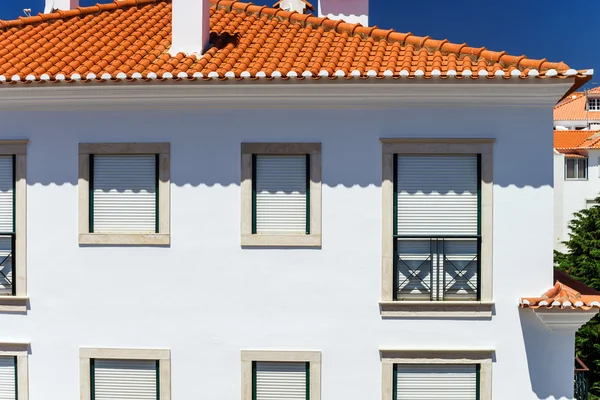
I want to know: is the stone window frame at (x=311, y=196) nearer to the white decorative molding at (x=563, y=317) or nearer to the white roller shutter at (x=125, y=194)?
the white roller shutter at (x=125, y=194)

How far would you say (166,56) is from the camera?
8.60 m

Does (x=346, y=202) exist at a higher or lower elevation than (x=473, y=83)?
lower

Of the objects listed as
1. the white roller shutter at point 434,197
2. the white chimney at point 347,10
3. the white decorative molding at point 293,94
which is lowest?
the white roller shutter at point 434,197

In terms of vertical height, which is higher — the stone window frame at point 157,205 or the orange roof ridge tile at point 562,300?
the stone window frame at point 157,205

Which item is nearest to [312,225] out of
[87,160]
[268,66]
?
[268,66]

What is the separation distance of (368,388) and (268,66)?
4.77 meters

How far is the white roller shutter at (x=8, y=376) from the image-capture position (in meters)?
8.52

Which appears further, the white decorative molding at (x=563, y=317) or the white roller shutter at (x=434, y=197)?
the white roller shutter at (x=434, y=197)

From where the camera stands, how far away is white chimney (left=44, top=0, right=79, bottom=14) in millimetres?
12398

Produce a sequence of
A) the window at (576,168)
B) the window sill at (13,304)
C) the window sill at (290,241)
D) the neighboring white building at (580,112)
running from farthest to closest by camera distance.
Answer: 1. the neighboring white building at (580,112)
2. the window at (576,168)
3. the window sill at (13,304)
4. the window sill at (290,241)

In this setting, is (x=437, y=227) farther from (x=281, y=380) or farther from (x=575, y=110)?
(x=575, y=110)

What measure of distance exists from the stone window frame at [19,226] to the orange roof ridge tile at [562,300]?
7120 millimetres

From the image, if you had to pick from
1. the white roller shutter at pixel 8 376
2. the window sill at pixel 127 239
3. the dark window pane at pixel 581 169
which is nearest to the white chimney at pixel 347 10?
the window sill at pixel 127 239

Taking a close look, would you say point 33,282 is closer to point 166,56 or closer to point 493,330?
point 166,56
